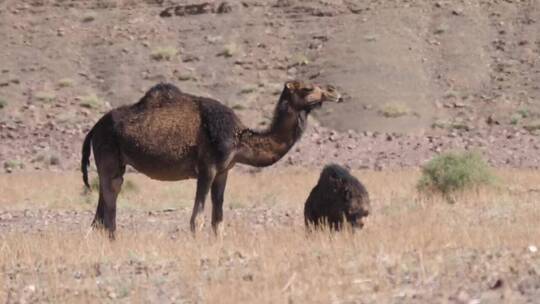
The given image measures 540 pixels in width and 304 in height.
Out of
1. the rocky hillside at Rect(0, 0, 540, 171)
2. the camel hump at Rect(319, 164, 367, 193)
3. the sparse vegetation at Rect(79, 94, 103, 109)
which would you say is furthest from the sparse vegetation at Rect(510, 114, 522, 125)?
the camel hump at Rect(319, 164, 367, 193)

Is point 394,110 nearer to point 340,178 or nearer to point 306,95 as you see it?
point 306,95

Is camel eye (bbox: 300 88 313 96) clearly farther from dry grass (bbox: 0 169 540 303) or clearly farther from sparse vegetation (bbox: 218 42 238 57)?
sparse vegetation (bbox: 218 42 238 57)

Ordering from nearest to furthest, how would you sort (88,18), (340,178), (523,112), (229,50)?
(340,178) < (523,112) < (229,50) < (88,18)

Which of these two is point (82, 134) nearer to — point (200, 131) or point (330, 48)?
point (330, 48)

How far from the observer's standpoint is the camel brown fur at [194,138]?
1545 centimetres

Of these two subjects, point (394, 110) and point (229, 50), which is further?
point (229, 50)

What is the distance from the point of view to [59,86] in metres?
48.7

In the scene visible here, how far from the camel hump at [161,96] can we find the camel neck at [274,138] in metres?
1.05

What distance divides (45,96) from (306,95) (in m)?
32.7

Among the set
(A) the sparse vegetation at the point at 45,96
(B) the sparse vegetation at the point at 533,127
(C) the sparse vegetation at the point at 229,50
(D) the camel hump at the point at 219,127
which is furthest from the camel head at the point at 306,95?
(C) the sparse vegetation at the point at 229,50

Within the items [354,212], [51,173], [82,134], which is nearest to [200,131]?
[354,212]

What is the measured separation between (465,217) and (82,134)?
2611 cm

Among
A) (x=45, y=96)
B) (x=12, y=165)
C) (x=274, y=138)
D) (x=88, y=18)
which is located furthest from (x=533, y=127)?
(x=274, y=138)

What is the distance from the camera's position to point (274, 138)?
15750 mm
